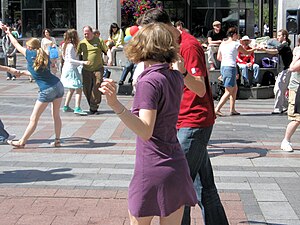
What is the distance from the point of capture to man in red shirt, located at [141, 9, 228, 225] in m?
4.64

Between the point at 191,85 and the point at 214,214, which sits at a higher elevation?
the point at 191,85

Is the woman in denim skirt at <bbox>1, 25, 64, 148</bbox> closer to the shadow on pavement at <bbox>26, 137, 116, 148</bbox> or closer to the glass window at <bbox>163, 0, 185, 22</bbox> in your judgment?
the shadow on pavement at <bbox>26, 137, 116, 148</bbox>

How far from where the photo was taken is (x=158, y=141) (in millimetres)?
3645

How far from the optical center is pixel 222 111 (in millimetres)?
13445

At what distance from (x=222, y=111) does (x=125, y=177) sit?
637 cm

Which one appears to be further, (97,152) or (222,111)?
(222,111)

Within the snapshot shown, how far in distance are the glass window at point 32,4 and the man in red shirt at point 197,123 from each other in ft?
133

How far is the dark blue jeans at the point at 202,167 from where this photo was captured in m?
4.65

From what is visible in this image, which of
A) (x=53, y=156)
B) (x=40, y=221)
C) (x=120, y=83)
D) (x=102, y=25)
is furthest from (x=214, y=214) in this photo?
(x=102, y=25)

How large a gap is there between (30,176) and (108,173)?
943 mm

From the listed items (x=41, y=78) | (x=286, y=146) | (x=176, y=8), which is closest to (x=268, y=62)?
(x=286, y=146)

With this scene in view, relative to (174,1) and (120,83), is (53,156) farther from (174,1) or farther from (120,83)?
(174,1)

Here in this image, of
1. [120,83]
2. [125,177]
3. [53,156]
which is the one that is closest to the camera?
[125,177]

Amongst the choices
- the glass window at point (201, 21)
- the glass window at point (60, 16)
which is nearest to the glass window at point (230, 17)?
the glass window at point (201, 21)
